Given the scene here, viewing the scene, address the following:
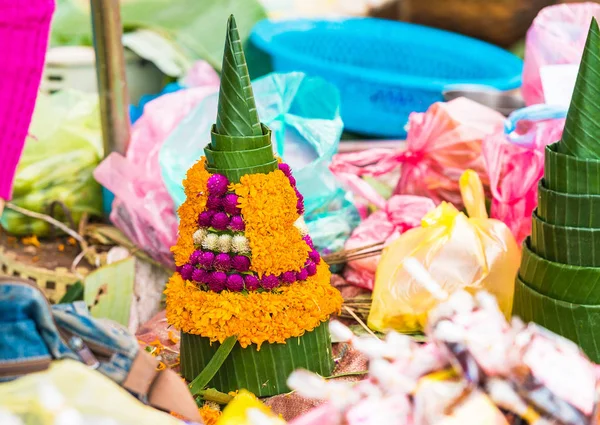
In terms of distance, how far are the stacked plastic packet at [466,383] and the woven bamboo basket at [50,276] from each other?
141 centimetres

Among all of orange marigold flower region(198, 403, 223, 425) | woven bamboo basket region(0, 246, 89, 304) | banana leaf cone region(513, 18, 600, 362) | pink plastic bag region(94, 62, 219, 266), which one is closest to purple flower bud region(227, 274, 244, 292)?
orange marigold flower region(198, 403, 223, 425)

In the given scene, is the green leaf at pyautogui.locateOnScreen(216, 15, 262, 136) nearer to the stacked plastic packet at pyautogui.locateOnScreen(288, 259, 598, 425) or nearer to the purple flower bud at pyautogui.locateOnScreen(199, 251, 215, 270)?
the purple flower bud at pyautogui.locateOnScreen(199, 251, 215, 270)

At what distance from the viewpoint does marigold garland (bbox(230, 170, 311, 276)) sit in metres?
1.38

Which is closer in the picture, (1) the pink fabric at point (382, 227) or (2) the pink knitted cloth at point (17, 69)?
(2) the pink knitted cloth at point (17, 69)

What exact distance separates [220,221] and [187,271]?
0.42ft

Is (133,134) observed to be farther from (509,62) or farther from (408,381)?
(509,62)

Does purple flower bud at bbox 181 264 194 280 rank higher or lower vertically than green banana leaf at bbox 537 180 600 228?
lower

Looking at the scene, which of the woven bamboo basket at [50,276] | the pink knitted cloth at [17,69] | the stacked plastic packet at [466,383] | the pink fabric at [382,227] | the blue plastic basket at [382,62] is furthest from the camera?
the blue plastic basket at [382,62]

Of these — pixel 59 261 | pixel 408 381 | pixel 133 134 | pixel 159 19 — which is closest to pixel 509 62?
pixel 159 19

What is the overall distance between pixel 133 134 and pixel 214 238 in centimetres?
105

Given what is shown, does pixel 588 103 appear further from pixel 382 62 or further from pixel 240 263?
pixel 382 62

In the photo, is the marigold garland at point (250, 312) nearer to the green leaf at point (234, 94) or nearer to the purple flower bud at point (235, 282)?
the purple flower bud at point (235, 282)

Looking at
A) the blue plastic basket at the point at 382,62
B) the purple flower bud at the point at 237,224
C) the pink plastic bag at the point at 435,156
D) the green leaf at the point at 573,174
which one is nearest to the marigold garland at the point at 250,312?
the purple flower bud at the point at 237,224

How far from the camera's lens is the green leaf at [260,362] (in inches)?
56.9
